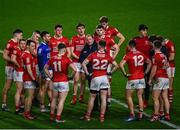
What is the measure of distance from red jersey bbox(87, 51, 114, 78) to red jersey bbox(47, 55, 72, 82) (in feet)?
2.31

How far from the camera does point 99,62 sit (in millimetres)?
15727

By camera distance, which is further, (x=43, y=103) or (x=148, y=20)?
(x=148, y=20)

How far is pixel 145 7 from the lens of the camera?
36062mm

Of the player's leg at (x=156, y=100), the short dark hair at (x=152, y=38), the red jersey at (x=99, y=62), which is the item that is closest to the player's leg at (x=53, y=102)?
the red jersey at (x=99, y=62)

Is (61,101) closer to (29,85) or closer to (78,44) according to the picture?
(29,85)

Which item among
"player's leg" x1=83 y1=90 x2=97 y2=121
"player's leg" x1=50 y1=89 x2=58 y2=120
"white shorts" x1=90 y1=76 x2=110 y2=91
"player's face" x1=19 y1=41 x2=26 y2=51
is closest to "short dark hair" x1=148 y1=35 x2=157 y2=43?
"white shorts" x1=90 y1=76 x2=110 y2=91

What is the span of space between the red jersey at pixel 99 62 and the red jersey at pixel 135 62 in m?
0.62

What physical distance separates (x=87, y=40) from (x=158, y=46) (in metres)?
2.68

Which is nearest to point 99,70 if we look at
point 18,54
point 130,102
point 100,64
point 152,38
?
point 100,64

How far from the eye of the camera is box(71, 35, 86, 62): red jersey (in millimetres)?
18794

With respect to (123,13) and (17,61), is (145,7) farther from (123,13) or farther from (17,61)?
(17,61)

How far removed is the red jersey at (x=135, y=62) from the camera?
15938 millimetres

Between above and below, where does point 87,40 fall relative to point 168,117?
above

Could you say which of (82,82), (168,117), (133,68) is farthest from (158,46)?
(82,82)
